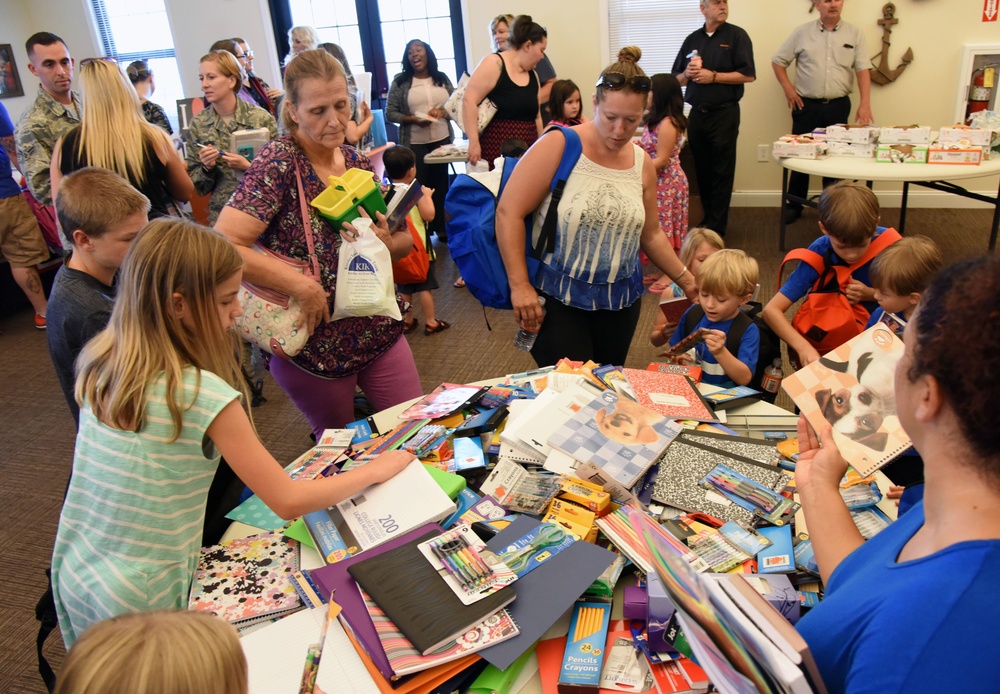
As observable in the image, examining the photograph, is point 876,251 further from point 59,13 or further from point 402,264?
point 59,13

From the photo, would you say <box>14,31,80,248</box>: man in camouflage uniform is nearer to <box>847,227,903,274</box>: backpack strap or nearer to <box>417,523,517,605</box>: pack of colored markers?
<box>417,523,517,605</box>: pack of colored markers

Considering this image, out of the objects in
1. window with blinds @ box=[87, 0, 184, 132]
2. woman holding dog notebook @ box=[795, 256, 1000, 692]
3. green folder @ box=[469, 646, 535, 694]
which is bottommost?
green folder @ box=[469, 646, 535, 694]

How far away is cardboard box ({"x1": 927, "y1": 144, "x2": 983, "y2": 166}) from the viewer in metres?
3.90

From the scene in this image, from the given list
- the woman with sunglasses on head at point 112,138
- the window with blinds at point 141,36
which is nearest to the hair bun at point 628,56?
the woman with sunglasses on head at point 112,138

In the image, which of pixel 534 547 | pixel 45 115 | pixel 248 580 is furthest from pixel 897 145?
pixel 45 115

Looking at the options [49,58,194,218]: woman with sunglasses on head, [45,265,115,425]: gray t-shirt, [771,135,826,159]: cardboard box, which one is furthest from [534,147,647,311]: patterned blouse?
[771,135,826,159]: cardboard box

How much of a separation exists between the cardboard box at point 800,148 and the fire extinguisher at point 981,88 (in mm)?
1645

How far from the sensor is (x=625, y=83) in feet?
6.14

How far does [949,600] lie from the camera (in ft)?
2.28

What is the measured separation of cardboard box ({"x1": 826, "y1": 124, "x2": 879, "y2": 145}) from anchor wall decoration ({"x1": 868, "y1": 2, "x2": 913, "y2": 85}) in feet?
4.00

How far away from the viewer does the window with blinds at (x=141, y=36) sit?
695 centimetres

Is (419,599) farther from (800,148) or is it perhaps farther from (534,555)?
(800,148)

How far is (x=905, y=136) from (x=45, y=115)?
15.5ft

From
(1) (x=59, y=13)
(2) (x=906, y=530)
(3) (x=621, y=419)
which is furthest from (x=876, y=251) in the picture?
(1) (x=59, y=13)
